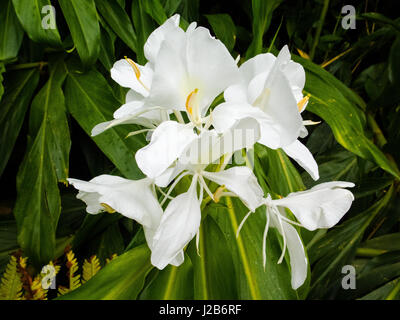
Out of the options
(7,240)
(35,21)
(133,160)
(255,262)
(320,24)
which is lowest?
(7,240)

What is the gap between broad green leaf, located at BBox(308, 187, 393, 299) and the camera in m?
0.89

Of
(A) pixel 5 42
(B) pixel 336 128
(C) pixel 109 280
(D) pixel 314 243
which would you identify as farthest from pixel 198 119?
(D) pixel 314 243

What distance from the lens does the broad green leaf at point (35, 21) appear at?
0.61 m

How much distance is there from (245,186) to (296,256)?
0.35 ft

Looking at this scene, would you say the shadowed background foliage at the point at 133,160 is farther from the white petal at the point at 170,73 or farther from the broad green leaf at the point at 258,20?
the white petal at the point at 170,73

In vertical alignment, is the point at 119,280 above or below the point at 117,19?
below

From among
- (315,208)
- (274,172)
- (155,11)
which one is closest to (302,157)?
(315,208)

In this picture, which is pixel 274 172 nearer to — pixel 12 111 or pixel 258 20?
pixel 258 20

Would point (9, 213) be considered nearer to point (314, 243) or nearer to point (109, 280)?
point (109, 280)

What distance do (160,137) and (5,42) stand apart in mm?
519

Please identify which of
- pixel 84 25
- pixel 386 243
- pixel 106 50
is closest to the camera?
pixel 84 25

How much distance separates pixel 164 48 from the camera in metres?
0.32

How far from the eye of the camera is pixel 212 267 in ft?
1.55

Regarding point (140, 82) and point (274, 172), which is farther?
point (274, 172)
